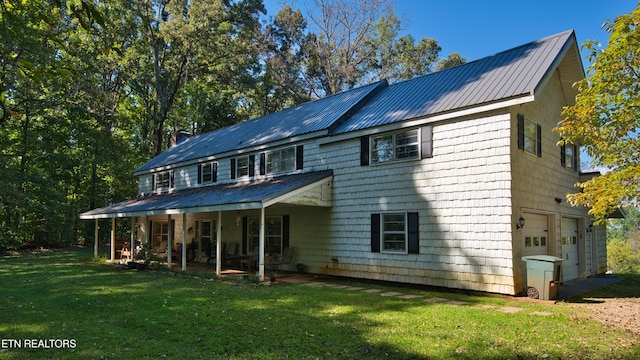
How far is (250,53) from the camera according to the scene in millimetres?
33875

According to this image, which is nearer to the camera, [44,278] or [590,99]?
[590,99]

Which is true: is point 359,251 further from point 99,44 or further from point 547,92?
point 99,44

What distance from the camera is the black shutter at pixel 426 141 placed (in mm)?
11273

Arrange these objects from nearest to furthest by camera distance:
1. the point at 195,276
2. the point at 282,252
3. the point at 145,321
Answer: the point at 145,321 < the point at 195,276 < the point at 282,252

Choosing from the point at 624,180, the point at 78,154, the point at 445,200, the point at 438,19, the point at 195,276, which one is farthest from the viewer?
the point at 438,19

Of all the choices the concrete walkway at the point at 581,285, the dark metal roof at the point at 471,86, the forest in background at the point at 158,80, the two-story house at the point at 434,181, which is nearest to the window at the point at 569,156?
the two-story house at the point at 434,181

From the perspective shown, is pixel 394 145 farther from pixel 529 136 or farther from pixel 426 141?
pixel 529 136

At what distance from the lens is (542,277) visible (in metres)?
9.55

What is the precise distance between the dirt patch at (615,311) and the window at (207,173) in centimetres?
1439

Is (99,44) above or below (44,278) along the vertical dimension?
above

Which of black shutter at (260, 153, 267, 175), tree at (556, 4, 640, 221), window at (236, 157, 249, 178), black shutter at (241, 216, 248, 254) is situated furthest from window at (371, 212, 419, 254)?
window at (236, 157, 249, 178)

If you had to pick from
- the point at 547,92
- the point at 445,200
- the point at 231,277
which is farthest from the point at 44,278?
the point at 547,92

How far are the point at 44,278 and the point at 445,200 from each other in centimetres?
1197

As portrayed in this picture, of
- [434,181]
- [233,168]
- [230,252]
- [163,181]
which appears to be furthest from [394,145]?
[163,181]
